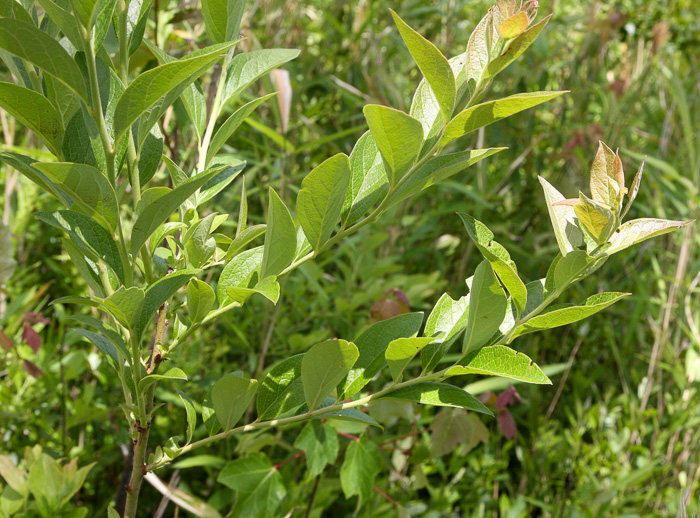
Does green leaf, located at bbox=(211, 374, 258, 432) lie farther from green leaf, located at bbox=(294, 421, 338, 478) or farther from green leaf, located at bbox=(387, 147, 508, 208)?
green leaf, located at bbox=(294, 421, 338, 478)

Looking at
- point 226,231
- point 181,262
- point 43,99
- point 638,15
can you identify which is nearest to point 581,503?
point 226,231

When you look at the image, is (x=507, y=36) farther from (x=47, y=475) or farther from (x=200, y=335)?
(x=200, y=335)

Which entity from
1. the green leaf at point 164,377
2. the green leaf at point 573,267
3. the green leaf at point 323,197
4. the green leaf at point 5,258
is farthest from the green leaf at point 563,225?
the green leaf at point 5,258

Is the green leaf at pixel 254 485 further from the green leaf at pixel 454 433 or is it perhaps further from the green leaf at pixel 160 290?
the green leaf at pixel 160 290

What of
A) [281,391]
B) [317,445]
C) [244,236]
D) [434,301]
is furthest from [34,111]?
[434,301]

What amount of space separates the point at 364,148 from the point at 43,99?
7.6 inches

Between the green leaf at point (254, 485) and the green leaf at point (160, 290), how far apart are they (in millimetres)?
410

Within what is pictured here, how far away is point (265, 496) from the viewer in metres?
0.72

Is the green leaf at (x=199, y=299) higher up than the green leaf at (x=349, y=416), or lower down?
higher up

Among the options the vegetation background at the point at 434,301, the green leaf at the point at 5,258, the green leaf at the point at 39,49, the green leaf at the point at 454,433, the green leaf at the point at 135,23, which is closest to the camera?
the green leaf at the point at 39,49

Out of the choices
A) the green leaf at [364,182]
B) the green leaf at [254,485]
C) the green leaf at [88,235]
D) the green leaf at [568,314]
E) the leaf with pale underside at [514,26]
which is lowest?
the green leaf at [254,485]

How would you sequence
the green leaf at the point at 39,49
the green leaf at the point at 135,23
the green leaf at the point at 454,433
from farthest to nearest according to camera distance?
the green leaf at the point at 454,433, the green leaf at the point at 135,23, the green leaf at the point at 39,49

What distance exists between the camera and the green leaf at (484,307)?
358mm

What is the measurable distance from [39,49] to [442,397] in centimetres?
29
